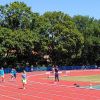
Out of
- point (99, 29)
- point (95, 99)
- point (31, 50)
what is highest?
point (99, 29)

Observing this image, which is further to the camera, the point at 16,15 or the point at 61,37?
the point at 61,37

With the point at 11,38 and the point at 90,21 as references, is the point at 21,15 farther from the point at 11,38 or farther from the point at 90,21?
the point at 90,21

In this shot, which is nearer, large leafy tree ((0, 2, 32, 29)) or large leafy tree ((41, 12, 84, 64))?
large leafy tree ((0, 2, 32, 29))

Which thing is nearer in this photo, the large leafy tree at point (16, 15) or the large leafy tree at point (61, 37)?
the large leafy tree at point (16, 15)

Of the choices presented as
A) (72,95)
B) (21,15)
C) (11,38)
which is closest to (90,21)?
(21,15)

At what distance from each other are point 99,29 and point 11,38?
87.9 ft

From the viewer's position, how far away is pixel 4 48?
61.8 metres

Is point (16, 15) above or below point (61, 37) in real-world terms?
above

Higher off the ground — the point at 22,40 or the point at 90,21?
the point at 90,21

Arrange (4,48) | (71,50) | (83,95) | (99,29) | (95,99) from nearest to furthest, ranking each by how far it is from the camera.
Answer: (95,99) < (83,95) < (4,48) < (71,50) < (99,29)

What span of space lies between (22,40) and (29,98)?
39045 mm

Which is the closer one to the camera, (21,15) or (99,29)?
(21,15)

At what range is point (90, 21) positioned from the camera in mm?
85438

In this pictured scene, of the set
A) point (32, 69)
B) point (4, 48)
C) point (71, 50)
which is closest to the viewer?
point (4, 48)
